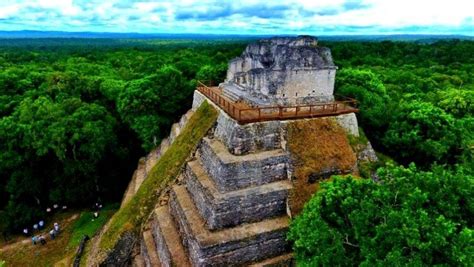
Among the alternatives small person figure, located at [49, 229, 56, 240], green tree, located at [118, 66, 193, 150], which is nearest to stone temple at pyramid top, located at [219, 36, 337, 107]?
green tree, located at [118, 66, 193, 150]

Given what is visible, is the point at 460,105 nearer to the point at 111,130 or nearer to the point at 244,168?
the point at 244,168

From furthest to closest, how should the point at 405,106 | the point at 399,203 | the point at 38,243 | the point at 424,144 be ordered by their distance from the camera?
the point at 38,243
the point at 405,106
the point at 424,144
the point at 399,203

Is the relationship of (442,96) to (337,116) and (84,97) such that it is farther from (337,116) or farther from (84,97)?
(84,97)

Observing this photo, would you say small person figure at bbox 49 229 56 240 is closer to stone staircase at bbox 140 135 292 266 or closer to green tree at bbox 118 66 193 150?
green tree at bbox 118 66 193 150

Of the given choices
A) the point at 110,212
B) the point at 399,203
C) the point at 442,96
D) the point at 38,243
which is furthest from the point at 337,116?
the point at 38,243

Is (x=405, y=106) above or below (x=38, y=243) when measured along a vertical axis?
above

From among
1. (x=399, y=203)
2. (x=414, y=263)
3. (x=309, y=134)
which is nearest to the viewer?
(x=414, y=263)
